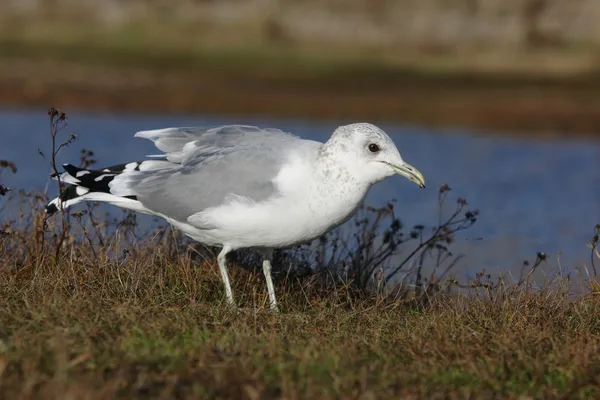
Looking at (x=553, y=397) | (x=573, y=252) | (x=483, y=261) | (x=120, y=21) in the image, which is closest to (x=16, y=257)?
(x=553, y=397)

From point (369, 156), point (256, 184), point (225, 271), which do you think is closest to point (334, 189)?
point (369, 156)

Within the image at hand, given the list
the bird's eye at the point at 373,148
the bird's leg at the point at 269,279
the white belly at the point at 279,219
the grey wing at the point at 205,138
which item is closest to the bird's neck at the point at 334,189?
the white belly at the point at 279,219

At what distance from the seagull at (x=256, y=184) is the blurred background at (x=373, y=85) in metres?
3.46

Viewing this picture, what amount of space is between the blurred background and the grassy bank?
2.3 inches

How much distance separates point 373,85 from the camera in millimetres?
22641

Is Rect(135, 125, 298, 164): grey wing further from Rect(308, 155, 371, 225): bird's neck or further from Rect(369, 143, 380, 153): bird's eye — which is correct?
Rect(369, 143, 380, 153): bird's eye

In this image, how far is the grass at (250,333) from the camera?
4297 mm

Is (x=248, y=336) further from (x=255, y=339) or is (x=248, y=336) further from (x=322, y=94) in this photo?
(x=322, y=94)

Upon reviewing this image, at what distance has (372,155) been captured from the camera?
5.86 metres

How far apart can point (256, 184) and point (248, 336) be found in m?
1.16

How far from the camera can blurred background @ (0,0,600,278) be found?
13.1m

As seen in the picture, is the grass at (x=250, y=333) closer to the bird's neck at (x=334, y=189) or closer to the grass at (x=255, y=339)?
the grass at (x=255, y=339)

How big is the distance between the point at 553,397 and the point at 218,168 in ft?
7.85

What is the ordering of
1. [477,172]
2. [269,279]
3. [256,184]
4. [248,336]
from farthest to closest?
[477,172] → [269,279] → [256,184] → [248,336]
